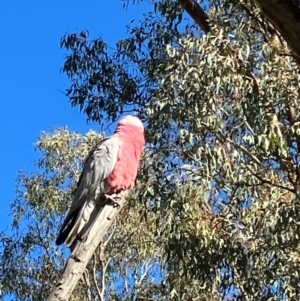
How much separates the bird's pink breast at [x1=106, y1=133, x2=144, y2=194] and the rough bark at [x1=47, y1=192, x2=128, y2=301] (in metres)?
0.49

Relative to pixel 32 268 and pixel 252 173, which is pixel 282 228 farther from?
pixel 32 268

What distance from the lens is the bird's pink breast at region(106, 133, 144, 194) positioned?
11.0 ft

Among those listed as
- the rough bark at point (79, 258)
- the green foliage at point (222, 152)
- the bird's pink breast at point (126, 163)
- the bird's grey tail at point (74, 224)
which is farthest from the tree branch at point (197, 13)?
the rough bark at point (79, 258)

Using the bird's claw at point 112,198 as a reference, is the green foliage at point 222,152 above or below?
above

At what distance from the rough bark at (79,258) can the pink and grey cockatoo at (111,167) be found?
0.26 meters

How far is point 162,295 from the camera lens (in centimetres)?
748

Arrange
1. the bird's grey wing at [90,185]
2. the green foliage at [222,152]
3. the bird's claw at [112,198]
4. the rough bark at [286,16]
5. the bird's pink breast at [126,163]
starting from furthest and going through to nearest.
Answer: the green foliage at [222,152]
the bird's pink breast at [126,163]
the bird's claw at [112,198]
the bird's grey wing at [90,185]
the rough bark at [286,16]

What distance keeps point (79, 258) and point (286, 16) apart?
1045mm

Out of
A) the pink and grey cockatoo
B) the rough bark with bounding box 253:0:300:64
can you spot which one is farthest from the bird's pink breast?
the rough bark with bounding box 253:0:300:64

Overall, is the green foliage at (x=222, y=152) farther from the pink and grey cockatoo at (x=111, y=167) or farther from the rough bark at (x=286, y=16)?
the rough bark at (x=286, y=16)

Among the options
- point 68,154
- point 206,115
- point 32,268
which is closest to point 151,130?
point 206,115

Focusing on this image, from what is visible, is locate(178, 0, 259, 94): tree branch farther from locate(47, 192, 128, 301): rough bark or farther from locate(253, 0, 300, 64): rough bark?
locate(253, 0, 300, 64): rough bark

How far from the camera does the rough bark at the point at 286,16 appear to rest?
1977 millimetres

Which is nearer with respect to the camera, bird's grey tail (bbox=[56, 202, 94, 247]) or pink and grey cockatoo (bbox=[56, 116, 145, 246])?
bird's grey tail (bbox=[56, 202, 94, 247])
